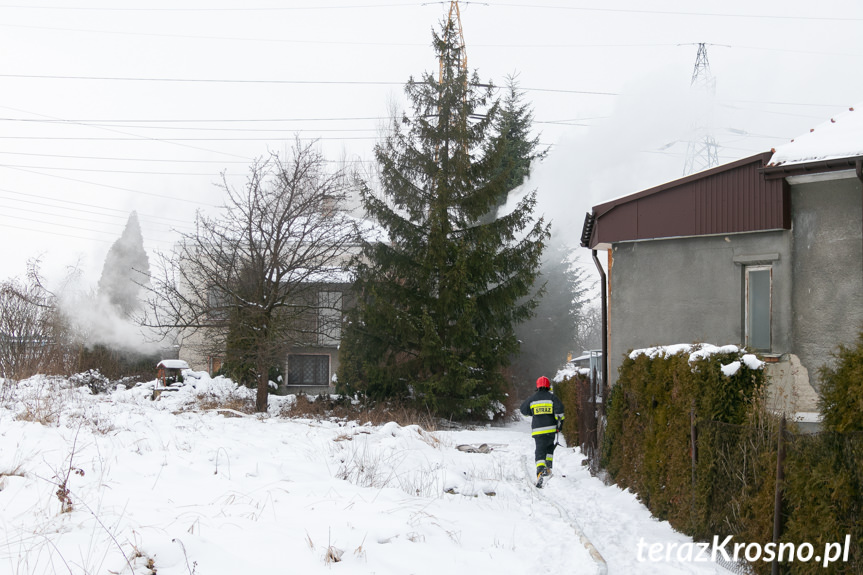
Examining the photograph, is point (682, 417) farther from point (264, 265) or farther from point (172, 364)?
point (172, 364)

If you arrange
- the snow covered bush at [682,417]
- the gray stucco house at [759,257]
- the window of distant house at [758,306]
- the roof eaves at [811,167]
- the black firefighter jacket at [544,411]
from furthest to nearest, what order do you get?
1. the window of distant house at [758,306]
2. the black firefighter jacket at [544,411]
3. the gray stucco house at [759,257]
4. the roof eaves at [811,167]
5. the snow covered bush at [682,417]

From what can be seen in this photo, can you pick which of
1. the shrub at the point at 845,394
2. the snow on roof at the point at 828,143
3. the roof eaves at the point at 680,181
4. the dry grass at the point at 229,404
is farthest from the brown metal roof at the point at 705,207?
the dry grass at the point at 229,404

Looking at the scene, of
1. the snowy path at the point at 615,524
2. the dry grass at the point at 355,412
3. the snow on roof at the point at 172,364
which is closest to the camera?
the snowy path at the point at 615,524

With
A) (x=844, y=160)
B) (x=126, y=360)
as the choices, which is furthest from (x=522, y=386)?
(x=844, y=160)

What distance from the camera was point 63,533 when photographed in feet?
17.1

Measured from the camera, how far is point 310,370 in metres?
34.8

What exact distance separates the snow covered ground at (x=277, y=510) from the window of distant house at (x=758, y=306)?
4.06 m

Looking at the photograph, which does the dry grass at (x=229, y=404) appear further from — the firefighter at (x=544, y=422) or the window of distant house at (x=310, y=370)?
the firefighter at (x=544, y=422)

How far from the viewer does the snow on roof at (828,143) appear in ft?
36.7

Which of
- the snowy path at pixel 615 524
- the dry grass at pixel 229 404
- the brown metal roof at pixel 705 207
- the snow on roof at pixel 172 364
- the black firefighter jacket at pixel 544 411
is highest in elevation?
the brown metal roof at pixel 705 207

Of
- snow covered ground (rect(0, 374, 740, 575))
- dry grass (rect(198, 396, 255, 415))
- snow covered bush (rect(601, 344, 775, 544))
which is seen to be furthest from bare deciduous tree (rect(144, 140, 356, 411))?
snow covered bush (rect(601, 344, 775, 544))

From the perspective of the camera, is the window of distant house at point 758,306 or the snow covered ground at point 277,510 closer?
the snow covered ground at point 277,510

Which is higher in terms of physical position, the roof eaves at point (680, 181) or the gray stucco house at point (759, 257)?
the roof eaves at point (680, 181)

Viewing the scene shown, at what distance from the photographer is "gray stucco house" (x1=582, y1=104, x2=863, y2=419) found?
11.4 m
